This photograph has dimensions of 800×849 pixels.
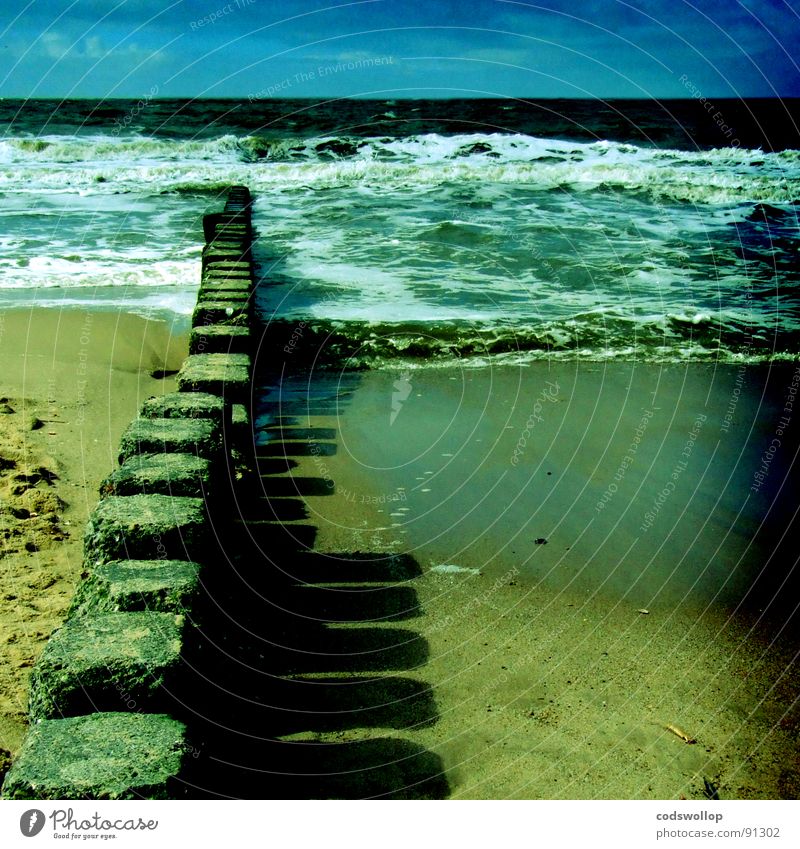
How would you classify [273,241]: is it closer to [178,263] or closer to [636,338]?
[178,263]

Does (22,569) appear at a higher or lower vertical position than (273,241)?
lower

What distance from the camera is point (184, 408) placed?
11.1 ft

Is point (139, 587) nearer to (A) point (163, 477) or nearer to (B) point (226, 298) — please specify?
(A) point (163, 477)

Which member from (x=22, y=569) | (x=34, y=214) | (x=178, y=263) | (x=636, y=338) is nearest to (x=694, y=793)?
(x=22, y=569)

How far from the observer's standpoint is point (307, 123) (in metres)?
22.9

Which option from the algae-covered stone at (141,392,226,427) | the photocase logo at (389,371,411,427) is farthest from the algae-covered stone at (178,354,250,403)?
the photocase logo at (389,371,411,427)
